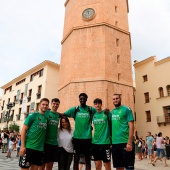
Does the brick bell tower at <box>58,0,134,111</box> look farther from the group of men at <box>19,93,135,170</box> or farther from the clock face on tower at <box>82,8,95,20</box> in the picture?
the group of men at <box>19,93,135,170</box>

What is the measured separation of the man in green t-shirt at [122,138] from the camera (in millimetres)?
4352

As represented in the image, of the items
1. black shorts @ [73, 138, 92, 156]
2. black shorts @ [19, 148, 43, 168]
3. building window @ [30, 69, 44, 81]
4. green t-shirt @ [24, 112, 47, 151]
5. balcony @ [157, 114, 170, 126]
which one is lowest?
black shorts @ [19, 148, 43, 168]

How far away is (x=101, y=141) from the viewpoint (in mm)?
4793

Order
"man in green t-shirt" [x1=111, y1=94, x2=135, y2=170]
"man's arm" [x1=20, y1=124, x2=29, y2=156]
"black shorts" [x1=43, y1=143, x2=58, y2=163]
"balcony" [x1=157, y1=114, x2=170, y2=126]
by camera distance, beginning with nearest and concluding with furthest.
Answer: "man's arm" [x1=20, y1=124, x2=29, y2=156] → "man in green t-shirt" [x1=111, y1=94, x2=135, y2=170] → "black shorts" [x1=43, y1=143, x2=58, y2=163] → "balcony" [x1=157, y1=114, x2=170, y2=126]

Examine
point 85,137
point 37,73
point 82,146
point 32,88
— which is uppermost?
point 37,73

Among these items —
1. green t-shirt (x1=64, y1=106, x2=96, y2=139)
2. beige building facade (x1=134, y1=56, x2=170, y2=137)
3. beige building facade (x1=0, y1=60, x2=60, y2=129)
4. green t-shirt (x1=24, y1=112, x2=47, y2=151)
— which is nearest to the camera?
green t-shirt (x1=24, y1=112, x2=47, y2=151)

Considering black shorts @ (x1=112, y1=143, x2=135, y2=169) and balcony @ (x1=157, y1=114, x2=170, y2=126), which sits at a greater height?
balcony @ (x1=157, y1=114, x2=170, y2=126)

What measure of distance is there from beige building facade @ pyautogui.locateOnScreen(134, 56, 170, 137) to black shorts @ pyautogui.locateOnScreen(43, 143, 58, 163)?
69.6ft

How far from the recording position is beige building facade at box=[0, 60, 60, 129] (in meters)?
31.5

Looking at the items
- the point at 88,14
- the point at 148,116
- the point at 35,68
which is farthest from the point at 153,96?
the point at 35,68

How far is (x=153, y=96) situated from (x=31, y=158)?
24.6 metres

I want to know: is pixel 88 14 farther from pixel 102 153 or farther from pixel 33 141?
pixel 33 141

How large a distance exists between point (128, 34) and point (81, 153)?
67.1 ft

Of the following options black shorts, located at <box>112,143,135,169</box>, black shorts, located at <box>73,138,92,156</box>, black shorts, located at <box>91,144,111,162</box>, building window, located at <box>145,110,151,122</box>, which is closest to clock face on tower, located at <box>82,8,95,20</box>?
building window, located at <box>145,110,151,122</box>
